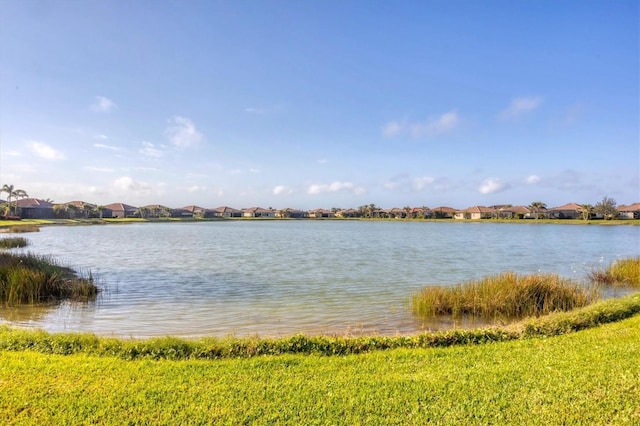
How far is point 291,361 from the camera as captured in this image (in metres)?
6.47

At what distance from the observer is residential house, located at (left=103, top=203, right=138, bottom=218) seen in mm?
117625

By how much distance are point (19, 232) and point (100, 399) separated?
5479cm

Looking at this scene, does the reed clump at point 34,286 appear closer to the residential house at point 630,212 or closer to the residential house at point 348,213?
the residential house at point 630,212

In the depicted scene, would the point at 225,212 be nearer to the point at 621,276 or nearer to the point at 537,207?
the point at 537,207

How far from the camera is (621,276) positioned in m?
18.7

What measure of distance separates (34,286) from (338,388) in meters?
13.6

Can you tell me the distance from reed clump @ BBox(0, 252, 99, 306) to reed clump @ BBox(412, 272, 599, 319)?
1208 cm

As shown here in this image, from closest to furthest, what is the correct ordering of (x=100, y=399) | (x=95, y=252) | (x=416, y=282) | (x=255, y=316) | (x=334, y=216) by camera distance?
(x=100, y=399), (x=255, y=316), (x=416, y=282), (x=95, y=252), (x=334, y=216)

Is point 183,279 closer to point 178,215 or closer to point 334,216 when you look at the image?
point 178,215

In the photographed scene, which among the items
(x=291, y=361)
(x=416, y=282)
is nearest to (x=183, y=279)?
(x=416, y=282)

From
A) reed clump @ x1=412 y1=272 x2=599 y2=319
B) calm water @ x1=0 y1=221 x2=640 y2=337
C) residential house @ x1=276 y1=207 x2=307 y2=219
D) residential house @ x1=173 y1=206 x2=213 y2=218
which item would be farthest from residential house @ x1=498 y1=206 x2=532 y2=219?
reed clump @ x1=412 y1=272 x2=599 y2=319

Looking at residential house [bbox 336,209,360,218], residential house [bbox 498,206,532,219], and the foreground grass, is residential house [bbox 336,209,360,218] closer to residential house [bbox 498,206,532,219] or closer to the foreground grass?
residential house [bbox 498,206,532,219]

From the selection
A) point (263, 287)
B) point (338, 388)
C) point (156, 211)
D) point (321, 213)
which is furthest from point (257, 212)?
point (338, 388)

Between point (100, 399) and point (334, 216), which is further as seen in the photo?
point (334, 216)
